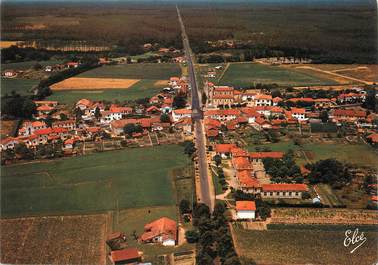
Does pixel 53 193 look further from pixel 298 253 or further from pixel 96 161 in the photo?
pixel 298 253

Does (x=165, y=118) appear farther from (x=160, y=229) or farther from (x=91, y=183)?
(x=160, y=229)

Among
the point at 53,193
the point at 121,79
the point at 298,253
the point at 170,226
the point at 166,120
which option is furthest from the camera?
the point at 121,79

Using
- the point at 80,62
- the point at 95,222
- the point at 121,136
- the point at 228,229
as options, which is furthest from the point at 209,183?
the point at 80,62

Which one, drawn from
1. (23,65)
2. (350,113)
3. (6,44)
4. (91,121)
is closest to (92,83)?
(23,65)

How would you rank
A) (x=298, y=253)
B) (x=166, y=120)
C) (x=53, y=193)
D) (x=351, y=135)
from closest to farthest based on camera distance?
(x=298, y=253) < (x=53, y=193) < (x=351, y=135) < (x=166, y=120)

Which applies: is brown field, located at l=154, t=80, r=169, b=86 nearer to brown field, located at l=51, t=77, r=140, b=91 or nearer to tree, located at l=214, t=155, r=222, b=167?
brown field, located at l=51, t=77, r=140, b=91

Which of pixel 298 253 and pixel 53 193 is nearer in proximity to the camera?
pixel 298 253
